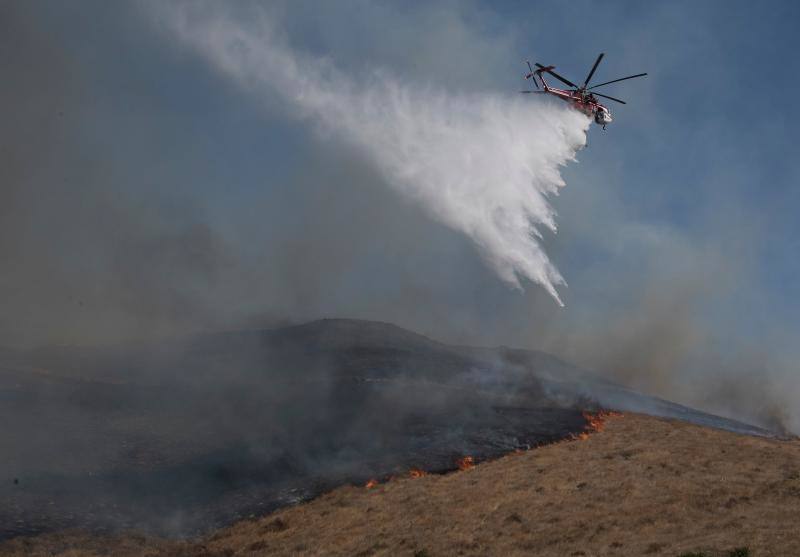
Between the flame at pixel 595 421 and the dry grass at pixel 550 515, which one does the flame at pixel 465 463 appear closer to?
the dry grass at pixel 550 515

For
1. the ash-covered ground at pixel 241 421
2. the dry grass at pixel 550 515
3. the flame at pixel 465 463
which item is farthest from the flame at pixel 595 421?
the flame at pixel 465 463

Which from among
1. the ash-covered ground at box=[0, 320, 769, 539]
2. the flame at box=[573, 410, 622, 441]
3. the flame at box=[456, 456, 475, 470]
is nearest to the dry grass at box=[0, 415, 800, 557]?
the flame at box=[456, 456, 475, 470]

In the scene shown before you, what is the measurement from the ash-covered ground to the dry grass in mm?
2536

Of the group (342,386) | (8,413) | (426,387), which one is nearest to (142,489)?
(8,413)

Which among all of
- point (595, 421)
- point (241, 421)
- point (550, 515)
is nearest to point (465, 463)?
point (550, 515)

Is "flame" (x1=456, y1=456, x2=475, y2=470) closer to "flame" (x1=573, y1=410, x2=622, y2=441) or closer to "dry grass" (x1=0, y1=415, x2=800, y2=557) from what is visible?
"dry grass" (x1=0, y1=415, x2=800, y2=557)

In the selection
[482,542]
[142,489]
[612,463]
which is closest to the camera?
[482,542]

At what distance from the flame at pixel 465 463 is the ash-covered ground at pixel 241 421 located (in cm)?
65

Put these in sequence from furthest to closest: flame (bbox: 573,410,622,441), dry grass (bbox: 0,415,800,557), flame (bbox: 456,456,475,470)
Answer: flame (bbox: 573,410,622,441), flame (bbox: 456,456,475,470), dry grass (bbox: 0,415,800,557)

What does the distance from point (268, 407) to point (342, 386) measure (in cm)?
872

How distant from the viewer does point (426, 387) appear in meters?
59.7

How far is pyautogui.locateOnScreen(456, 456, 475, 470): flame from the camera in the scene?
40000mm

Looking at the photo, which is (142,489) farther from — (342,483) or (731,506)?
(731,506)

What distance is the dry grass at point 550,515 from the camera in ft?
82.1
